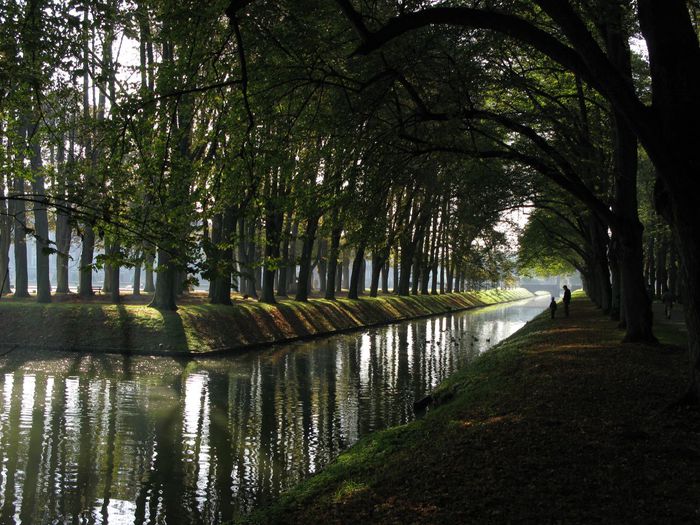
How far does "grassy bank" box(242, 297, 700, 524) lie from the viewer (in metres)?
6.12

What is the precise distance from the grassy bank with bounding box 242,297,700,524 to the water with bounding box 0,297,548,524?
4.87 ft

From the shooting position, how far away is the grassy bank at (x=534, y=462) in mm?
6121

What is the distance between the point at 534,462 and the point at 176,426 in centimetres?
836

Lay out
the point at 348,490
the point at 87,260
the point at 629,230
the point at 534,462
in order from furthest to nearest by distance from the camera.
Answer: the point at 87,260 → the point at 629,230 → the point at 348,490 → the point at 534,462

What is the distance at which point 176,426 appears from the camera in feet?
43.7

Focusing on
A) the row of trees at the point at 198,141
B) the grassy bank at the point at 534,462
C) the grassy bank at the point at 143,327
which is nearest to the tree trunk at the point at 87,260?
the grassy bank at the point at 143,327

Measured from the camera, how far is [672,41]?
27.7 ft

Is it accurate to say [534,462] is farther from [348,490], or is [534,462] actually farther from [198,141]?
[198,141]

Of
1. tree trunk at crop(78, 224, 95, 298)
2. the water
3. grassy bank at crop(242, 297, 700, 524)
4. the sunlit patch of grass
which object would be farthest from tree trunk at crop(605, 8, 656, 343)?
tree trunk at crop(78, 224, 95, 298)

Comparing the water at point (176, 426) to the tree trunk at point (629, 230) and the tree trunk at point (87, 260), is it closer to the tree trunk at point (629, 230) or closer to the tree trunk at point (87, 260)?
the tree trunk at point (629, 230)

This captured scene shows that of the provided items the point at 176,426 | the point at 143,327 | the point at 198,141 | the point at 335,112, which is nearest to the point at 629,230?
the point at 335,112

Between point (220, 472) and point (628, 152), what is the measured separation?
1517 cm

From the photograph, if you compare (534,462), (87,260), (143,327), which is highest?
(87,260)

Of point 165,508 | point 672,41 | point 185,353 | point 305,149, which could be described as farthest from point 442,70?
point 185,353
